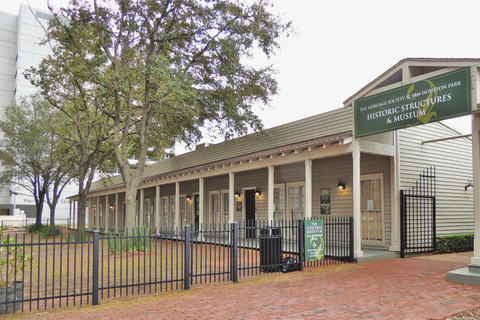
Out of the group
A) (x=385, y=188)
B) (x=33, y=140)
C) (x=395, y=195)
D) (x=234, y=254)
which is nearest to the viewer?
(x=234, y=254)

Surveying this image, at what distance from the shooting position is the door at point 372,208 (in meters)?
12.5

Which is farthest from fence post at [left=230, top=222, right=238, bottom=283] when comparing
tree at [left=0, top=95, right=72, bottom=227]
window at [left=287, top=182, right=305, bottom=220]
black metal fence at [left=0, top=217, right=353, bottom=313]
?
tree at [left=0, top=95, right=72, bottom=227]

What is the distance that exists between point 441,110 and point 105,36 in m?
12.2

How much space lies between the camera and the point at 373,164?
42.3 feet

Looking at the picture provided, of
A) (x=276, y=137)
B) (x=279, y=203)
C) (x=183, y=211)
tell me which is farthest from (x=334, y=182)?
(x=183, y=211)

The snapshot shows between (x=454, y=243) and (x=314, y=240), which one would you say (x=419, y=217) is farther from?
(x=314, y=240)

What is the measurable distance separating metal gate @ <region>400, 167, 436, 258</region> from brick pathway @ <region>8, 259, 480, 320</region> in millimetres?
2821

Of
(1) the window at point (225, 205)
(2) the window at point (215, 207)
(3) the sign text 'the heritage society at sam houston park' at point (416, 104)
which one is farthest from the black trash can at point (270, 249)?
(2) the window at point (215, 207)

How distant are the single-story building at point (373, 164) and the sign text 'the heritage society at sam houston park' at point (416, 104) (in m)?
0.03

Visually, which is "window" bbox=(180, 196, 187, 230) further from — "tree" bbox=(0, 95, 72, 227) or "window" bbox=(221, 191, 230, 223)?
"tree" bbox=(0, 95, 72, 227)

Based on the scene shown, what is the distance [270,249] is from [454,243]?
23.3 ft

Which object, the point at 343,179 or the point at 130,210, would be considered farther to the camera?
the point at 130,210

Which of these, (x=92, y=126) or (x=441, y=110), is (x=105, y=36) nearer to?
(x=92, y=126)

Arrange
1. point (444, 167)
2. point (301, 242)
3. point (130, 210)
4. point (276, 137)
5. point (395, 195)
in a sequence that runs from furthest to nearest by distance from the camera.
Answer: point (276, 137) → point (130, 210) → point (444, 167) → point (395, 195) → point (301, 242)
